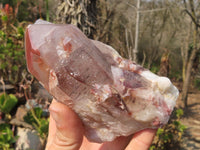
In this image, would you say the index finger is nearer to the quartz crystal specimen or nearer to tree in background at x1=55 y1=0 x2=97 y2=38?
the quartz crystal specimen

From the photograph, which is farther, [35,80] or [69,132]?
[35,80]

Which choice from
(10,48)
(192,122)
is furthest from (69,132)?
(192,122)

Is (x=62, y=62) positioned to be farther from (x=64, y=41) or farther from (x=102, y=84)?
(x=102, y=84)

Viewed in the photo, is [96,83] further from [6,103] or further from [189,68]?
[189,68]

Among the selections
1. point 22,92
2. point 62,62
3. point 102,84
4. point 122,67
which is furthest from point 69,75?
point 22,92

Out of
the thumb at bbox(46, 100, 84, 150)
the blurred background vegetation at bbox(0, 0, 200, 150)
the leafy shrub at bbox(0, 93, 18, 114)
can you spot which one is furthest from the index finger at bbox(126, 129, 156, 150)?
the leafy shrub at bbox(0, 93, 18, 114)

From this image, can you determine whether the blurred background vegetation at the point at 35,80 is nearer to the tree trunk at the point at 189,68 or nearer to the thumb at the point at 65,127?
the tree trunk at the point at 189,68

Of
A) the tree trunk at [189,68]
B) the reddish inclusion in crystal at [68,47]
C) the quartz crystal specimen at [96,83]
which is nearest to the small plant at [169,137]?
the tree trunk at [189,68]
